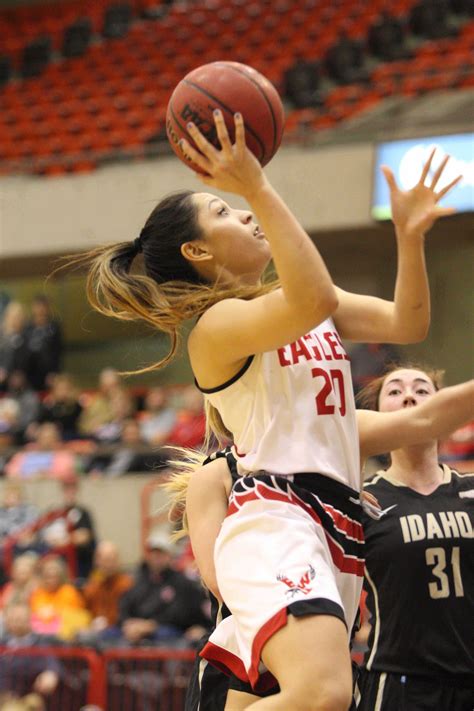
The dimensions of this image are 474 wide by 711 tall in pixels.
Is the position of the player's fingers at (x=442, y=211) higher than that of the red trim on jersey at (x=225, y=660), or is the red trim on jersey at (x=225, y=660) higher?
the player's fingers at (x=442, y=211)

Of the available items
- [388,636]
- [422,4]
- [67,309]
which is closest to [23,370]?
[67,309]

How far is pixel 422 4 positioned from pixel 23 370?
7.55 meters

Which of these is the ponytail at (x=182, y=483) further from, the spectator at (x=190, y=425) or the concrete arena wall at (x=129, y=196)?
the concrete arena wall at (x=129, y=196)

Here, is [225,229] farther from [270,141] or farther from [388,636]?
[388,636]

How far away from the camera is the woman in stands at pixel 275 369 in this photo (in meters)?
2.90

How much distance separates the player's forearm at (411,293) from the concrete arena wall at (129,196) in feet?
30.2

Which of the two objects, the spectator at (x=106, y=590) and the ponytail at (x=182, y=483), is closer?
the ponytail at (x=182, y=483)

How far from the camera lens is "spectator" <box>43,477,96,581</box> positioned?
994cm

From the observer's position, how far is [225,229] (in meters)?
3.43

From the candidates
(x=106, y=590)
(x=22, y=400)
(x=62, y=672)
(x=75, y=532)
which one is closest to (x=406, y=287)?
(x=62, y=672)

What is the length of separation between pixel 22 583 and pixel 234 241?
652cm

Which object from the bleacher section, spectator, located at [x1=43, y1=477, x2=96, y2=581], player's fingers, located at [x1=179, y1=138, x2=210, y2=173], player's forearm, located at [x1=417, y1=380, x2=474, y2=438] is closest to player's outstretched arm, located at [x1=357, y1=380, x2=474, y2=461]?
player's forearm, located at [x1=417, y1=380, x2=474, y2=438]

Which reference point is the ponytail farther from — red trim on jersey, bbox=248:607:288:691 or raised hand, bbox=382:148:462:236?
raised hand, bbox=382:148:462:236

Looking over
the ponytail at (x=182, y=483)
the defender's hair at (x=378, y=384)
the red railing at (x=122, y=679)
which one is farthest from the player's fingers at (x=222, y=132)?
the red railing at (x=122, y=679)
